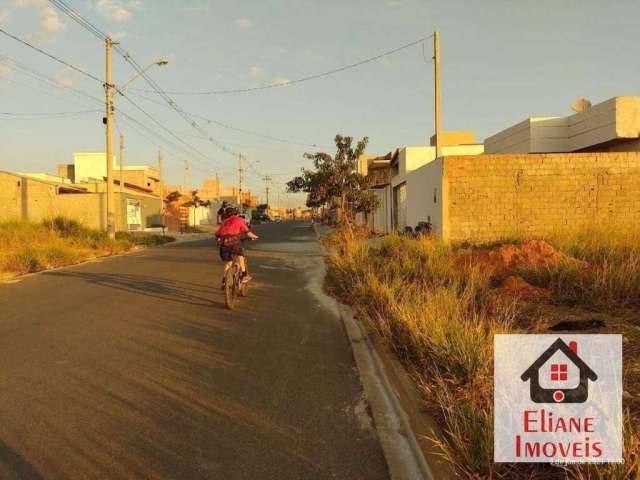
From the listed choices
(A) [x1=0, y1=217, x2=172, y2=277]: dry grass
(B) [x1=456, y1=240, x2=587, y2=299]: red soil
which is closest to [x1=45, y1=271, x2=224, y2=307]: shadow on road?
(A) [x1=0, y1=217, x2=172, y2=277]: dry grass

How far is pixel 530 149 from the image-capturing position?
24.0 m

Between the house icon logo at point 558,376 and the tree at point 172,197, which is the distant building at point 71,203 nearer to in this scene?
the tree at point 172,197

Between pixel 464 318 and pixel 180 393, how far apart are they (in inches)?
131

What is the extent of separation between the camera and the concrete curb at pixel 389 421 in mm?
3531

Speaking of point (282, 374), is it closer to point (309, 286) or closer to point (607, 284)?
point (607, 284)

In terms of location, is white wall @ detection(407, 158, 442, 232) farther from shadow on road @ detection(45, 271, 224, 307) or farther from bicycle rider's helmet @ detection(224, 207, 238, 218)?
bicycle rider's helmet @ detection(224, 207, 238, 218)

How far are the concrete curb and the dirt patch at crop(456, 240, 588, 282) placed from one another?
4.44m

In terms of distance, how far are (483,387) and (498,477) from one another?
1.12 m

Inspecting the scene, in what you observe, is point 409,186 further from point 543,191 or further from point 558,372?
point 558,372

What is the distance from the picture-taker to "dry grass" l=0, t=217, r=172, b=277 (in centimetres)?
1695

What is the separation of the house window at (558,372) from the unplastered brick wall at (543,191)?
14382 mm

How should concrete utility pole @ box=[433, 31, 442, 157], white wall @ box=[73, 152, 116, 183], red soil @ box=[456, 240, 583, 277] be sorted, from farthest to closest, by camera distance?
1. white wall @ box=[73, 152, 116, 183]
2. concrete utility pole @ box=[433, 31, 442, 157]
3. red soil @ box=[456, 240, 583, 277]

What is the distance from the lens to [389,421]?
14.4 ft

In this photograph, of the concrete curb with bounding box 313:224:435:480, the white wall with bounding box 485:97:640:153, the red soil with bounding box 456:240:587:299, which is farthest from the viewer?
the white wall with bounding box 485:97:640:153
